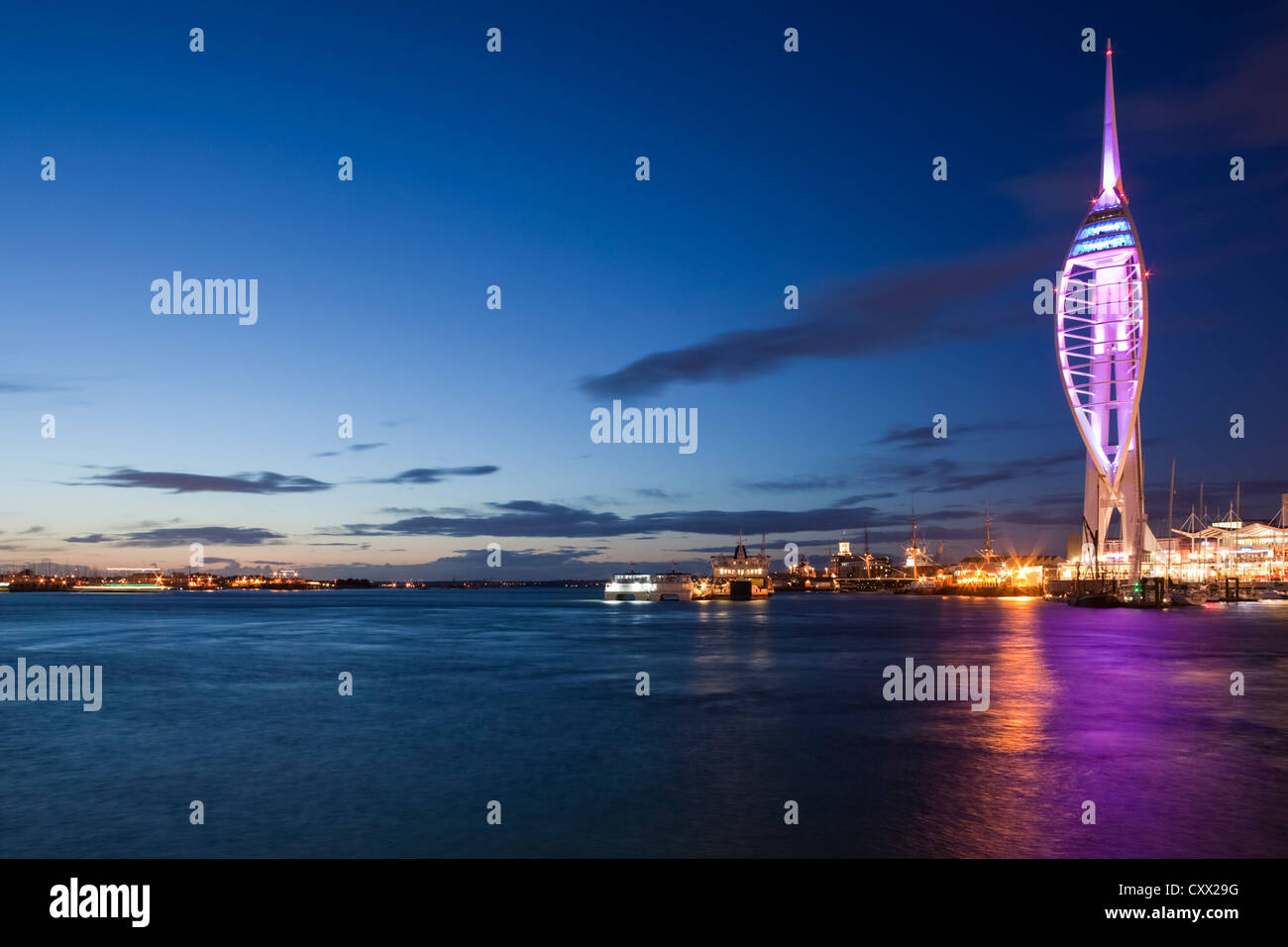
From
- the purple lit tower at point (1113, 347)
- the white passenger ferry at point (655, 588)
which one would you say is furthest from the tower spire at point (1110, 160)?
the white passenger ferry at point (655, 588)

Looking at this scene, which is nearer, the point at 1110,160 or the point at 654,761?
the point at 654,761

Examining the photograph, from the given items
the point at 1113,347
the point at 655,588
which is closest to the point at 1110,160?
the point at 1113,347

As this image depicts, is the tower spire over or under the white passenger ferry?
over

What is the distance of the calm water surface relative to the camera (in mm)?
17812

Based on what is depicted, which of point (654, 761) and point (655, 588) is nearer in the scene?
point (654, 761)

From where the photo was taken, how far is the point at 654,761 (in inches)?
984

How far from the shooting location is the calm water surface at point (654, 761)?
17.8 metres

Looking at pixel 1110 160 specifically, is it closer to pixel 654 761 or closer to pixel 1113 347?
pixel 1113 347

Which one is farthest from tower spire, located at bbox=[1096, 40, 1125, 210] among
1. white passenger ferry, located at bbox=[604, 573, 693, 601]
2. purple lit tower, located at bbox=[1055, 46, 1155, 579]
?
white passenger ferry, located at bbox=[604, 573, 693, 601]

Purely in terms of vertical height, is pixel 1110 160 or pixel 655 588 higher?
pixel 1110 160

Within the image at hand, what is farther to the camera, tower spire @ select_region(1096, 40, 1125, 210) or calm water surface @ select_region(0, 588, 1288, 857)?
tower spire @ select_region(1096, 40, 1125, 210)

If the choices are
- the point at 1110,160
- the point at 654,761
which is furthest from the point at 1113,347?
the point at 654,761

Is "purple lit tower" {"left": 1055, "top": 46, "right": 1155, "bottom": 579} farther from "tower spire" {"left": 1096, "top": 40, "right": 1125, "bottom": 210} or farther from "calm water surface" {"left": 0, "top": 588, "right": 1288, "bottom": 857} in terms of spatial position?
"calm water surface" {"left": 0, "top": 588, "right": 1288, "bottom": 857}
